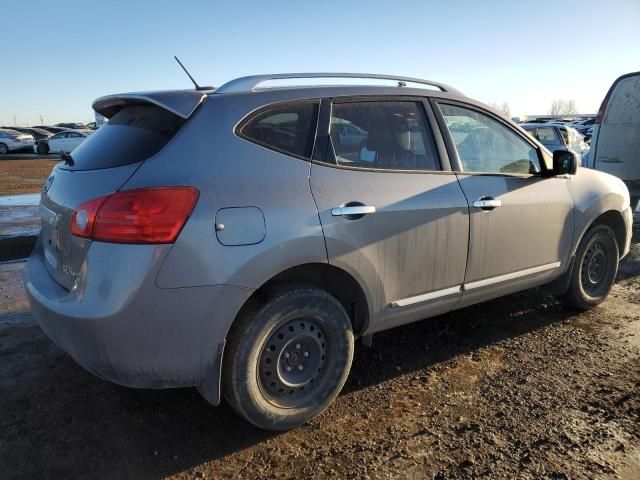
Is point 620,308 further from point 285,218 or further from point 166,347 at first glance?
point 166,347

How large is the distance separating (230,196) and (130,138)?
67 centimetres

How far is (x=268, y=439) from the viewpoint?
2.79 metres

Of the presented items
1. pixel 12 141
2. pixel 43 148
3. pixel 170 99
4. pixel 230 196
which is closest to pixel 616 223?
pixel 230 196

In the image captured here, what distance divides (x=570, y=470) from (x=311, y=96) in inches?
90.5

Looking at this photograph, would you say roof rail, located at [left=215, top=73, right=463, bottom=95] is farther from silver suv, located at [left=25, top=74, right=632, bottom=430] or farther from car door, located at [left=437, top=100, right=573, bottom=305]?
car door, located at [left=437, top=100, right=573, bottom=305]

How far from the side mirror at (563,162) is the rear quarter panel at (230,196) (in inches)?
83.6

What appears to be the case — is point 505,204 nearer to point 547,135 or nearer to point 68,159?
point 68,159

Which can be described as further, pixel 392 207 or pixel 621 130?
pixel 621 130

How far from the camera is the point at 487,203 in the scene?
3.39 meters

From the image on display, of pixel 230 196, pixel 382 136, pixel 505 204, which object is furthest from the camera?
pixel 505 204

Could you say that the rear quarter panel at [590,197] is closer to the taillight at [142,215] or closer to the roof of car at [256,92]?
the roof of car at [256,92]

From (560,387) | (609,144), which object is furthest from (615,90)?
(560,387)

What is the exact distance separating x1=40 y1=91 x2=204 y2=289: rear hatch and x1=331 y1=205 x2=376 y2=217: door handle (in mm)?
877

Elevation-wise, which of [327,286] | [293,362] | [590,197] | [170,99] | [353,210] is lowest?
[293,362]
